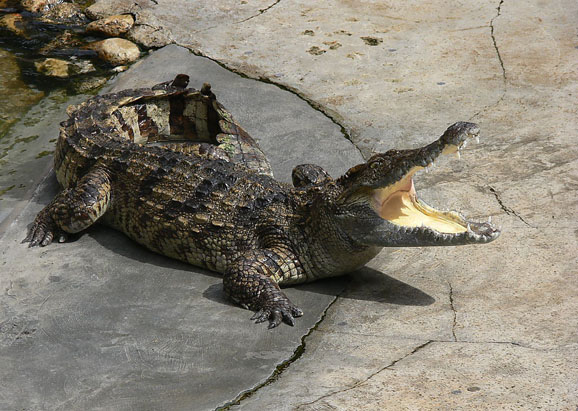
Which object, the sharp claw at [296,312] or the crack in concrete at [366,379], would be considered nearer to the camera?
the crack in concrete at [366,379]

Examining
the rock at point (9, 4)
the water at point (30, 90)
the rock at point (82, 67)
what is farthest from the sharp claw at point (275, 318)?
the rock at point (9, 4)

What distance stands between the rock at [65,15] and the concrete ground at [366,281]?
5.82ft

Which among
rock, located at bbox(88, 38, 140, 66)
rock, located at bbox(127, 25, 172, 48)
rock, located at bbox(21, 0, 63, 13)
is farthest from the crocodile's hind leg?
rock, located at bbox(21, 0, 63, 13)

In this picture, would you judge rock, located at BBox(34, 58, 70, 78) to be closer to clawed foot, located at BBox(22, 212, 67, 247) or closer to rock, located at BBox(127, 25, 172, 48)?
rock, located at BBox(127, 25, 172, 48)

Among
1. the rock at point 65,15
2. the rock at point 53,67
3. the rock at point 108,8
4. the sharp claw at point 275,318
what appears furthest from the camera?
the rock at point 65,15

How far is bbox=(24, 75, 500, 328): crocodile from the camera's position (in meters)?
4.53

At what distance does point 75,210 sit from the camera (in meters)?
5.45

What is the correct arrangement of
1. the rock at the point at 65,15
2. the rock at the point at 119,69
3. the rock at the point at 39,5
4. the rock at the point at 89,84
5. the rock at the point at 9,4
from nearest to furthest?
the rock at the point at 89,84, the rock at the point at 119,69, the rock at the point at 65,15, the rock at the point at 39,5, the rock at the point at 9,4

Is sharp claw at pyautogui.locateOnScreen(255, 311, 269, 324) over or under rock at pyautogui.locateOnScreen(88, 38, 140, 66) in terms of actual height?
over

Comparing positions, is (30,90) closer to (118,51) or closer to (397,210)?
(118,51)

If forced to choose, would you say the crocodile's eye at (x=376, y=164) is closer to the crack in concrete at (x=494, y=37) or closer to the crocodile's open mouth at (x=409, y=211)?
the crocodile's open mouth at (x=409, y=211)

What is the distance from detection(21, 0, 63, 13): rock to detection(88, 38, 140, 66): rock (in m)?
1.63

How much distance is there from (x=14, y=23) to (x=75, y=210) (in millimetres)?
5006

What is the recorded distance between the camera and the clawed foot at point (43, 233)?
5473 millimetres
